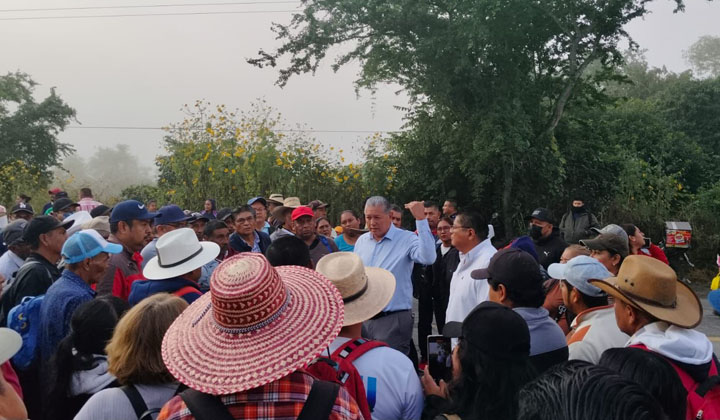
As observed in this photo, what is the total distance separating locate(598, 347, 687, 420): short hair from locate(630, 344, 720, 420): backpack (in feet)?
0.58

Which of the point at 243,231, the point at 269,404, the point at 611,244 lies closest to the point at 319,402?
the point at 269,404

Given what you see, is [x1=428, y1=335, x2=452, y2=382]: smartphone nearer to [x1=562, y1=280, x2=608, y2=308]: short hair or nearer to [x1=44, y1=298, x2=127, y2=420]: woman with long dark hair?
[x1=562, y1=280, x2=608, y2=308]: short hair

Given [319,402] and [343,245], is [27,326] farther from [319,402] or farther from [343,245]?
[343,245]

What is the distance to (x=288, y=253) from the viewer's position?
3.06m

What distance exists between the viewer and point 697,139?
18.6 m

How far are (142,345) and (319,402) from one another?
960 millimetres

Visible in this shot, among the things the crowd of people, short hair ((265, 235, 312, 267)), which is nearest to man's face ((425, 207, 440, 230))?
the crowd of people

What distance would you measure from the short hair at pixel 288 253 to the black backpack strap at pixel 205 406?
1.67 metres

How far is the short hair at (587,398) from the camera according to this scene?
1282 mm

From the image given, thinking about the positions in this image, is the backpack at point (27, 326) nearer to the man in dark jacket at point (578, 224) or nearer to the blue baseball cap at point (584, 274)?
the blue baseball cap at point (584, 274)

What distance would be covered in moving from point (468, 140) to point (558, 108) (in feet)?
6.59

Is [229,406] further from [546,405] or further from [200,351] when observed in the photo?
[546,405]

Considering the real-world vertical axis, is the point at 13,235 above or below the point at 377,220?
below

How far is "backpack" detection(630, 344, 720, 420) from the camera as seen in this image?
2010 mm
